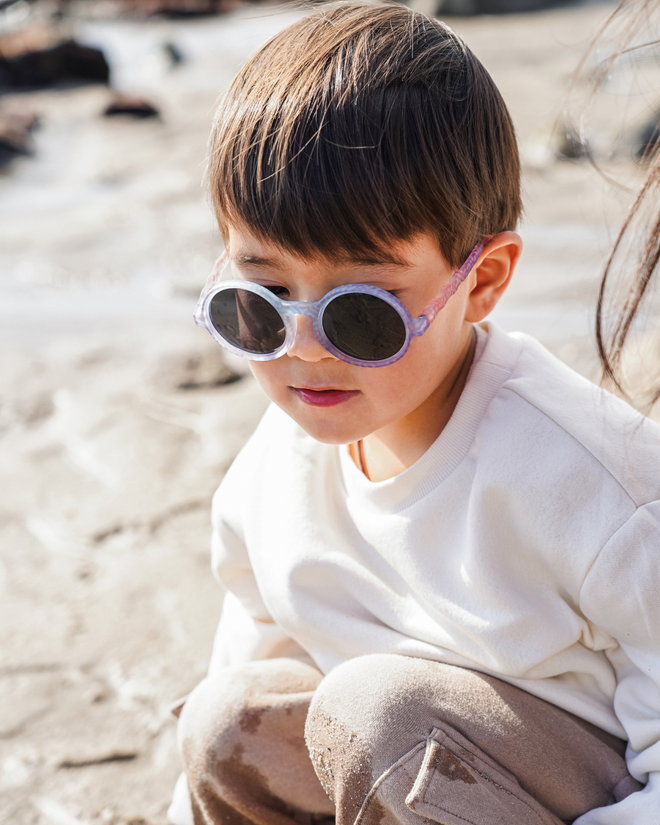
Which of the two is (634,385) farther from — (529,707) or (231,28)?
(231,28)

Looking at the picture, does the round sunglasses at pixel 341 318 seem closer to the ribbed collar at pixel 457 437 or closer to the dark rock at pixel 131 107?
the ribbed collar at pixel 457 437

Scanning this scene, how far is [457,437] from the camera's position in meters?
1.22

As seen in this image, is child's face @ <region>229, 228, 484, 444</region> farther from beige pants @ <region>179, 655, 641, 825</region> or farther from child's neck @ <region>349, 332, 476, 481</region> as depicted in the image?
beige pants @ <region>179, 655, 641, 825</region>

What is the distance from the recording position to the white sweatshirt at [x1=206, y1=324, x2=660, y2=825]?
108cm

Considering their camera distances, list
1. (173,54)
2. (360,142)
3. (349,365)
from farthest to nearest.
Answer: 1. (173,54)
2. (349,365)
3. (360,142)

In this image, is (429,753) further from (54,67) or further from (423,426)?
(54,67)

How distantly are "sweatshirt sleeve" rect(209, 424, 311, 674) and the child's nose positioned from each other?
0.39 metres

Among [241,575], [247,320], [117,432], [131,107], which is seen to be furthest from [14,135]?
[247,320]

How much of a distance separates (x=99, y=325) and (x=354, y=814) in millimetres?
2534

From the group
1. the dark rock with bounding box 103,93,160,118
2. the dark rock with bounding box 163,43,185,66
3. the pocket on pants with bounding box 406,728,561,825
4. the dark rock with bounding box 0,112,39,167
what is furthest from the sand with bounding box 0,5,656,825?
the dark rock with bounding box 163,43,185,66

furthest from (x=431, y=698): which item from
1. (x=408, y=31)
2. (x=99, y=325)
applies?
(x=99, y=325)

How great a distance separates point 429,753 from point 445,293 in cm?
59

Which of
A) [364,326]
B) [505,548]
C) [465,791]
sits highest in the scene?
[364,326]

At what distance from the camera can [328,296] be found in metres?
1.05
